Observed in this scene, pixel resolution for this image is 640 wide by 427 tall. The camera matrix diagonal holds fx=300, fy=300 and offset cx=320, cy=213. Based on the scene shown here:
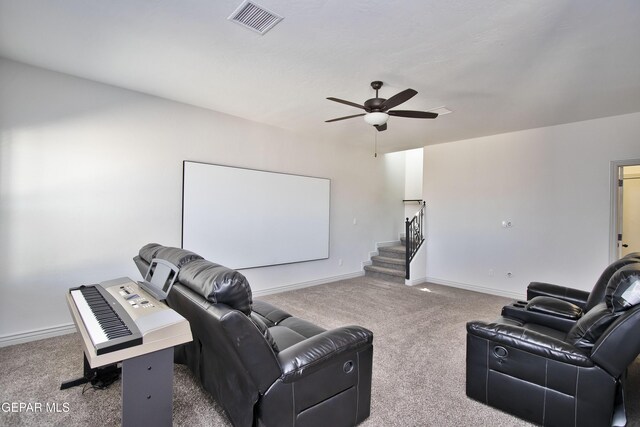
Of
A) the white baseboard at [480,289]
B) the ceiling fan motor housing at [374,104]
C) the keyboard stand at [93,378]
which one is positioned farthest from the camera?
the white baseboard at [480,289]

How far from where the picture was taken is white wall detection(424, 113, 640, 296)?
4.43 metres

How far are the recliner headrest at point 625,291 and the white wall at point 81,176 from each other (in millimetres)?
4211

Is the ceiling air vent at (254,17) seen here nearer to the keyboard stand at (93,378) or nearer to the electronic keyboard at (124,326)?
the electronic keyboard at (124,326)

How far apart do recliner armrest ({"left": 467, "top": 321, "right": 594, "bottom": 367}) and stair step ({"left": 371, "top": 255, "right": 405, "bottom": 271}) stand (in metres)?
4.24

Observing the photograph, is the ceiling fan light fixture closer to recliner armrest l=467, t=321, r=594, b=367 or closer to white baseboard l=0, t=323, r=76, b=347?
recliner armrest l=467, t=321, r=594, b=367

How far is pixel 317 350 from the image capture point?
5.48 ft

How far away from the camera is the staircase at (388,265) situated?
620 centimetres

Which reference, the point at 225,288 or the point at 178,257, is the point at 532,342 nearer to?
the point at 225,288

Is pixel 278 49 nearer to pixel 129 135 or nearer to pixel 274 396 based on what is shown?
pixel 129 135

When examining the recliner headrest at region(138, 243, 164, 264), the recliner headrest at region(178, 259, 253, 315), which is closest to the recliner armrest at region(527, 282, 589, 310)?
the recliner headrest at region(178, 259, 253, 315)

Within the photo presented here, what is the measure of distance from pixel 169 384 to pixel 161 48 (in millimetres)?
2745

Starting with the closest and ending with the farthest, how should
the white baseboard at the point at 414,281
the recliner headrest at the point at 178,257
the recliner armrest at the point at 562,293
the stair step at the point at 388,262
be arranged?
1. the recliner headrest at the point at 178,257
2. the recliner armrest at the point at 562,293
3. the white baseboard at the point at 414,281
4. the stair step at the point at 388,262

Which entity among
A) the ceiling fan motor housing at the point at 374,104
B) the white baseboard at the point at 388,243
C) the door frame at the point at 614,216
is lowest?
the white baseboard at the point at 388,243

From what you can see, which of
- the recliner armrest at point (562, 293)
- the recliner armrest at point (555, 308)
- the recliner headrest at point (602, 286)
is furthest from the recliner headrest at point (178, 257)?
the recliner armrest at point (562, 293)
